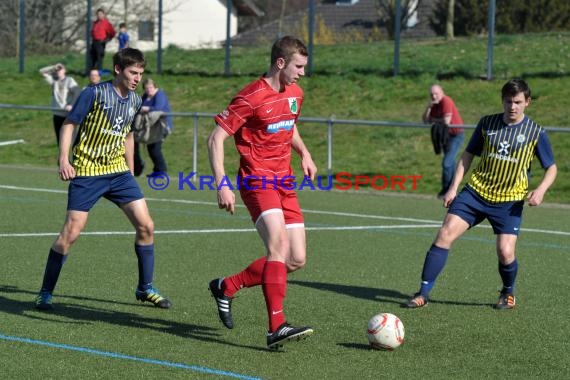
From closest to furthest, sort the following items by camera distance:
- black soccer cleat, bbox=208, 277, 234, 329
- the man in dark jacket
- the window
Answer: black soccer cleat, bbox=208, 277, 234, 329 < the man in dark jacket < the window

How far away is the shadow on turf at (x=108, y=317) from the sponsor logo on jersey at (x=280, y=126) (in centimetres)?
137

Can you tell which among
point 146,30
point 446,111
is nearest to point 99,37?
point 146,30

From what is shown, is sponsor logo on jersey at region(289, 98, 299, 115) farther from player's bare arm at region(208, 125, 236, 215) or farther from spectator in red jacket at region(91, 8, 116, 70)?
spectator in red jacket at region(91, 8, 116, 70)

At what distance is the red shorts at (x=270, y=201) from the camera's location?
7332 mm

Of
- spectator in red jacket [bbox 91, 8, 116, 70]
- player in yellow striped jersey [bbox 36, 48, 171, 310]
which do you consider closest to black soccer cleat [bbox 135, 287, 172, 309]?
player in yellow striped jersey [bbox 36, 48, 171, 310]

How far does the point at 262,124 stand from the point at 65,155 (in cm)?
163

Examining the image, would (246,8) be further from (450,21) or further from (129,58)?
(129,58)

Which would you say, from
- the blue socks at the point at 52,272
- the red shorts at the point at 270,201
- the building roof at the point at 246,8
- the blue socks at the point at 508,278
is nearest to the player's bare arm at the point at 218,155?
the red shorts at the point at 270,201

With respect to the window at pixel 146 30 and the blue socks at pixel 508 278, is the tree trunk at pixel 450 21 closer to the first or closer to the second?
the window at pixel 146 30

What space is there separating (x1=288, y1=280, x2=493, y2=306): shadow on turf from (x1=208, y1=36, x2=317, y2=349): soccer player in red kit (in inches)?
70.8

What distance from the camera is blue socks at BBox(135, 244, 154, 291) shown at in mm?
8633

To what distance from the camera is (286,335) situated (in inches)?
274

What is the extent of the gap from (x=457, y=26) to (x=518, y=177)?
23452mm

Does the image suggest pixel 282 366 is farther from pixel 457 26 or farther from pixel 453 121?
pixel 457 26
